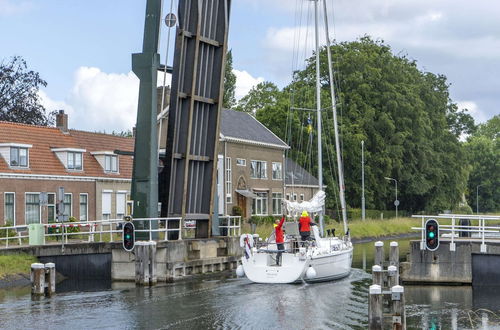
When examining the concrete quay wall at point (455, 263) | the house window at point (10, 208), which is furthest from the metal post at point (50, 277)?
the house window at point (10, 208)

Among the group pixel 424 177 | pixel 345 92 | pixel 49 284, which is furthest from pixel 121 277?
pixel 424 177

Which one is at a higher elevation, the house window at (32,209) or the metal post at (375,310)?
the house window at (32,209)

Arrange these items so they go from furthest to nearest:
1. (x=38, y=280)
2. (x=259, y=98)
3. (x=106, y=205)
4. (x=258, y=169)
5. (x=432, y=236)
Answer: (x=259, y=98) < (x=258, y=169) < (x=106, y=205) < (x=38, y=280) < (x=432, y=236)

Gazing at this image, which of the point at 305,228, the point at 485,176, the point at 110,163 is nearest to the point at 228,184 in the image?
the point at 110,163

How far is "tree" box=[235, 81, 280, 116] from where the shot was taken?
8788 centimetres

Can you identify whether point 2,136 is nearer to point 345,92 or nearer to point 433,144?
point 345,92

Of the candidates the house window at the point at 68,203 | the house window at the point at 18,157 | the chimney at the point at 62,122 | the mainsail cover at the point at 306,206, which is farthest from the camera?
the chimney at the point at 62,122

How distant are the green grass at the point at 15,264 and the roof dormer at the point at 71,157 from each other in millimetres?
16215

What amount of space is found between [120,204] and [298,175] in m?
22.7

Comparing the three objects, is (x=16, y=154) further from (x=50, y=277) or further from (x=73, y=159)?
(x=50, y=277)

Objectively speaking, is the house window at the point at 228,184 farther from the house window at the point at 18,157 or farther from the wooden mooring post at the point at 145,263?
the wooden mooring post at the point at 145,263

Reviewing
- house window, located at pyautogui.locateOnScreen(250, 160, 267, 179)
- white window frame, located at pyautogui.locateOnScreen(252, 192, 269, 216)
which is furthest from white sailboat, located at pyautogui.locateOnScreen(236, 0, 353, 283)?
white window frame, located at pyautogui.locateOnScreen(252, 192, 269, 216)

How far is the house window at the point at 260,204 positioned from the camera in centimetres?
6281

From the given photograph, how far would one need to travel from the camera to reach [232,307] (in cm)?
2359
